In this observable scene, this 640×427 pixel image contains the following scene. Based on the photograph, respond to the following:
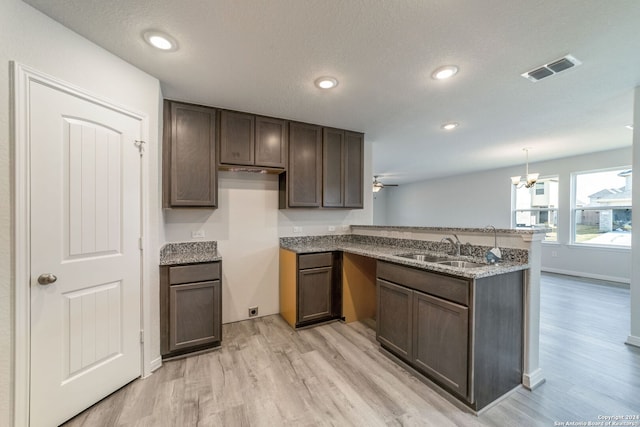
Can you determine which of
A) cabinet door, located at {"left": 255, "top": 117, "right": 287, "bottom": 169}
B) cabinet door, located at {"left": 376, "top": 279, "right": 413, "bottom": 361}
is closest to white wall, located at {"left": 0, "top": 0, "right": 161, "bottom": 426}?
cabinet door, located at {"left": 255, "top": 117, "right": 287, "bottom": 169}

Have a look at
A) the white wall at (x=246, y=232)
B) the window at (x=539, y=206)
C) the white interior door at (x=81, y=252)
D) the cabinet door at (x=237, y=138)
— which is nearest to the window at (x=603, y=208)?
the window at (x=539, y=206)

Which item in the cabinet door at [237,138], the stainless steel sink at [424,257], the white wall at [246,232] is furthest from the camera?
the white wall at [246,232]

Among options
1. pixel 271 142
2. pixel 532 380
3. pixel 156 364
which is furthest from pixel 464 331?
pixel 271 142

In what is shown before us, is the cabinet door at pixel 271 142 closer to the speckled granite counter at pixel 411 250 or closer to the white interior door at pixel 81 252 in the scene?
the speckled granite counter at pixel 411 250

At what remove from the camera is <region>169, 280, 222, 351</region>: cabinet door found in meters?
2.33

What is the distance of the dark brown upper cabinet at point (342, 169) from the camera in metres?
3.47

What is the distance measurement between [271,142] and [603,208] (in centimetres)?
676

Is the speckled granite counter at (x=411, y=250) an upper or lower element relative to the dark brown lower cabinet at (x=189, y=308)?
upper

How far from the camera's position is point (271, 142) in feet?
10.1

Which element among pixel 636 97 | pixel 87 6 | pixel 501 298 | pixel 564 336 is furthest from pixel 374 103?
pixel 564 336

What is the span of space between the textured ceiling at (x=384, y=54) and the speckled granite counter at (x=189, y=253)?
1581 mm

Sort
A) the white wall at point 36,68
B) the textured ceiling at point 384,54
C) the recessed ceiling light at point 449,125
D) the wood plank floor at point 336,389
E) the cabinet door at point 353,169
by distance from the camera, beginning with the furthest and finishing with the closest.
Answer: the cabinet door at point 353,169 → the recessed ceiling light at point 449,125 → the wood plank floor at point 336,389 → the textured ceiling at point 384,54 → the white wall at point 36,68

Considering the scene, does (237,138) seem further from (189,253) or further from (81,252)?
(81,252)

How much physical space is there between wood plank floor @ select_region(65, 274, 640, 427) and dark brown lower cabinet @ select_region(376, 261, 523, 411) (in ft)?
0.51
